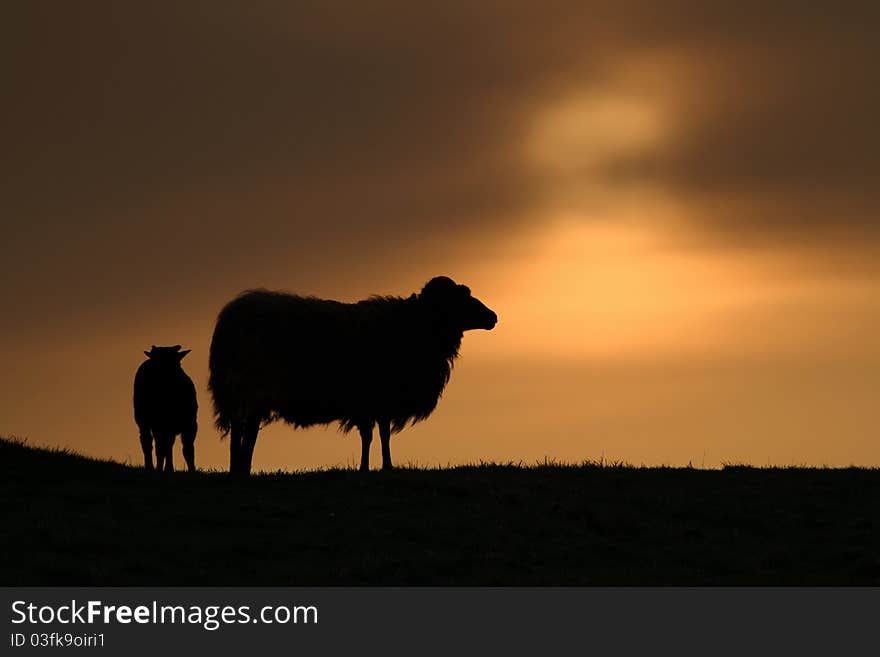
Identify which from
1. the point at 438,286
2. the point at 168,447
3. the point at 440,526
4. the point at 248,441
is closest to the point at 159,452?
the point at 168,447

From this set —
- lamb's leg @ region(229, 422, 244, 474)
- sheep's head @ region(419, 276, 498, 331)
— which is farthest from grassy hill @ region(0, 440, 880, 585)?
sheep's head @ region(419, 276, 498, 331)

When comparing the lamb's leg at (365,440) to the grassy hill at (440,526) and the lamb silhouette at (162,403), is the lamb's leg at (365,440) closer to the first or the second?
the grassy hill at (440,526)

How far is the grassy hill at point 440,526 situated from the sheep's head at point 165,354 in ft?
12.1

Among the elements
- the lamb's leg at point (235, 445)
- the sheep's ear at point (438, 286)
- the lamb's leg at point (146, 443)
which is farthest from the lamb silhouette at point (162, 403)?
the sheep's ear at point (438, 286)

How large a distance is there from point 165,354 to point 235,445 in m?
3.63

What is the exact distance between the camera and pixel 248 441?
89.0ft

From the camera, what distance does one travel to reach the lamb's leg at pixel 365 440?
27125 millimetres

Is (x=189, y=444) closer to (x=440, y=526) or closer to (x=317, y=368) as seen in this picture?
(x=317, y=368)

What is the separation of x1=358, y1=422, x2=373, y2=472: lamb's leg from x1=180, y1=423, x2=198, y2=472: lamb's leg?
4.23 metres

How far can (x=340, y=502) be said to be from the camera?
22.7 meters
